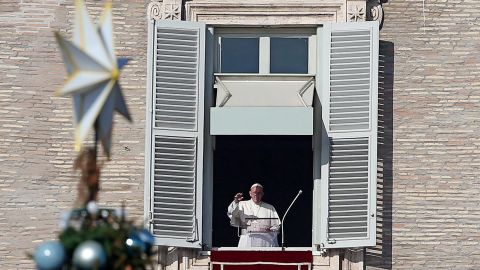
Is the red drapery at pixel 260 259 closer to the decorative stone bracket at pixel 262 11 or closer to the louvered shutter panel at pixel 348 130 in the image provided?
the louvered shutter panel at pixel 348 130

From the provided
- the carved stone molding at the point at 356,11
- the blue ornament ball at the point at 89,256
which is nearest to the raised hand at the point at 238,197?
the carved stone molding at the point at 356,11

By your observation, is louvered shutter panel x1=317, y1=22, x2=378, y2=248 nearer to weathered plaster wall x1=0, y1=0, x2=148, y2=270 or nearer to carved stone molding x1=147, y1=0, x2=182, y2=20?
carved stone molding x1=147, y1=0, x2=182, y2=20

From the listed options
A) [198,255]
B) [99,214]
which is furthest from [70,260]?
[198,255]

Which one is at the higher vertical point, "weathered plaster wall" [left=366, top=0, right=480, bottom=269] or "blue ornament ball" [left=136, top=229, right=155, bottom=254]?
"weathered plaster wall" [left=366, top=0, right=480, bottom=269]

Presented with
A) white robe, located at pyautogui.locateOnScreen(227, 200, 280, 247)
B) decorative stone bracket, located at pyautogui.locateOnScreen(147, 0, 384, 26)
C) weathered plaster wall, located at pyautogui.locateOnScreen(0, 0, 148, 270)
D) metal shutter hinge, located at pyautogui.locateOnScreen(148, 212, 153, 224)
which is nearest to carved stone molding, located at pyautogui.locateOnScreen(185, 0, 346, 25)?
decorative stone bracket, located at pyautogui.locateOnScreen(147, 0, 384, 26)

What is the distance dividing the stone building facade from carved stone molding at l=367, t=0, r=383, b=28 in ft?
0.42

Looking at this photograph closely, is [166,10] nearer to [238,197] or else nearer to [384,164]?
[238,197]

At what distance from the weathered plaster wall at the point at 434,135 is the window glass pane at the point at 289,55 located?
33.6 inches

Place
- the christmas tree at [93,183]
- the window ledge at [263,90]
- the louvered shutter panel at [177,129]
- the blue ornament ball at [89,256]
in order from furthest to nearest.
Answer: the window ledge at [263,90] → the louvered shutter panel at [177,129] → the christmas tree at [93,183] → the blue ornament ball at [89,256]

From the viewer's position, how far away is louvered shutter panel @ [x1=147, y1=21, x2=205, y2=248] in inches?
1188

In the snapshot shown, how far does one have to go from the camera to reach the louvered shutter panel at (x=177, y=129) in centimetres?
3019

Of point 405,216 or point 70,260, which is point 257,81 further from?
point 70,260

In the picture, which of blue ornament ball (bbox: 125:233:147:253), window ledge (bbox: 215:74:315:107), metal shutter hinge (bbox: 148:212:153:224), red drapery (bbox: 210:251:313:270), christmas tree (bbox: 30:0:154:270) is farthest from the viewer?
window ledge (bbox: 215:74:315:107)

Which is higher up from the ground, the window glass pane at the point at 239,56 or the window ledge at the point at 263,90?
the window glass pane at the point at 239,56
